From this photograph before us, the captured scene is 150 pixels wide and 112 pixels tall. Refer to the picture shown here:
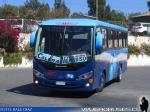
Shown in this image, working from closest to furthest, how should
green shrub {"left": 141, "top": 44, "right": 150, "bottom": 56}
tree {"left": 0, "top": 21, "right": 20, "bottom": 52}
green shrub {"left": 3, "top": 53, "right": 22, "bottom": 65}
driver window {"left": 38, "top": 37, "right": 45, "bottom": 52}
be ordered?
1. driver window {"left": 38, "top": 37, "right": 45, "bottom": 52}
2. green shrub {"left": 3, "top": 53, "right": 22, "bottom": 65}
3. tree {"left": 0, "top": 21, "right": 20, "bottom": 52}
4. green shrub {"left": 141, "top": 44, "right": 150, "bottom": 56}

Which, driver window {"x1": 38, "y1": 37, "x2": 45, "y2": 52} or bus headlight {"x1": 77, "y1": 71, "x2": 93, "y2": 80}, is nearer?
bus headlight {"x1": 77, "y1": 71, "x2": 93, "y2": 80}

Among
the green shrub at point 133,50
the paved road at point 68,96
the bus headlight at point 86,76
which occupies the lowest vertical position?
the paved road at point 68,96

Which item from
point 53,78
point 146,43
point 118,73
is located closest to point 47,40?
point 53,78

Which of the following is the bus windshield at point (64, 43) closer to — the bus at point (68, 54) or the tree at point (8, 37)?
the bus at point (68, 54)

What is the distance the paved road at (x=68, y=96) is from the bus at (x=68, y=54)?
1.67ft

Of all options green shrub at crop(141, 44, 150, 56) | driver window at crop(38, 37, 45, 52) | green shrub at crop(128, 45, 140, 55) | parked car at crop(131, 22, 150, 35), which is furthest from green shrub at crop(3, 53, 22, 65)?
parked car at crop(131, 22, 150, 35)

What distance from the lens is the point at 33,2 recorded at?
396 feet

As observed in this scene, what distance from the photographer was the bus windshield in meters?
17.4

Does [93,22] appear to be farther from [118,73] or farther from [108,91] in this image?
[118,73]

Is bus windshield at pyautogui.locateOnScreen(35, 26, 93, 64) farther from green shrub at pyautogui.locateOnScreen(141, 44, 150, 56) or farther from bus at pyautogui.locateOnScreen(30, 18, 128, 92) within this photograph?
green shrub at pyautogui.locateOnScreen(141, 44, 150, 56)

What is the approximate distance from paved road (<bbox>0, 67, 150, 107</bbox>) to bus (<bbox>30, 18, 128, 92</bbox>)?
51 centimetres

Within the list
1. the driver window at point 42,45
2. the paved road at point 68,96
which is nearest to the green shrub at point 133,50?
the paved road at point 68,96

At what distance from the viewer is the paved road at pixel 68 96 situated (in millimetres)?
16172

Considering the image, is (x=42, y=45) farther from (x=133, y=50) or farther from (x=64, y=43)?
(x=133, y=50)
